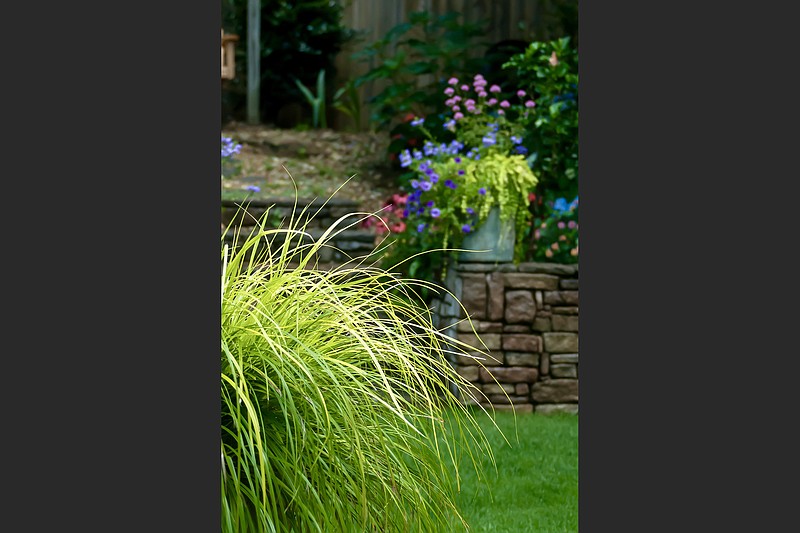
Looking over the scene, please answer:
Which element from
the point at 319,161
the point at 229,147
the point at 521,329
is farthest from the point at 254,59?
the point at 521,329

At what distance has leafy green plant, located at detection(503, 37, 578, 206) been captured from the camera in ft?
15.8

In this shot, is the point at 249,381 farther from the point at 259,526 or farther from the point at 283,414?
the point at 259,526

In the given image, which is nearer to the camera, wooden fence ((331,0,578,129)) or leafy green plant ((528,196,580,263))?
leafy green plant ((528,196,580,263))

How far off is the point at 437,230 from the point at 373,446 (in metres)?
1.58

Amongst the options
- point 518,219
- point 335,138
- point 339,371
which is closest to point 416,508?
point 339,371

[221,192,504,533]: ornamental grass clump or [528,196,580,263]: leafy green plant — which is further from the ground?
[528,196,580,263]: leafy green plant

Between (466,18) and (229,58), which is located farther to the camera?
(466,18)

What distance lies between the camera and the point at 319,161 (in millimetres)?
4434

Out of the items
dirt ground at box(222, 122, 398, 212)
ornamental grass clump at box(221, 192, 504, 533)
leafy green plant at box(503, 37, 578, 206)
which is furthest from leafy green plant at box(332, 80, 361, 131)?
ornamental grass clump at box(221, 192, 504, 533)

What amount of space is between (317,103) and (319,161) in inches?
15.0

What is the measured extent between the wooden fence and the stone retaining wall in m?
1.10

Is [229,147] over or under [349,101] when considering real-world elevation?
under

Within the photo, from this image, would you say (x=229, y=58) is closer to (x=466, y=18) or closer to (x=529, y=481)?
(x=466, y=18)

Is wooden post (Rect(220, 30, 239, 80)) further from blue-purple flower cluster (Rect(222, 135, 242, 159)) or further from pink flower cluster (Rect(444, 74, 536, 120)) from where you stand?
pink flower cluster (Rect(444, 74, 536, 120))
